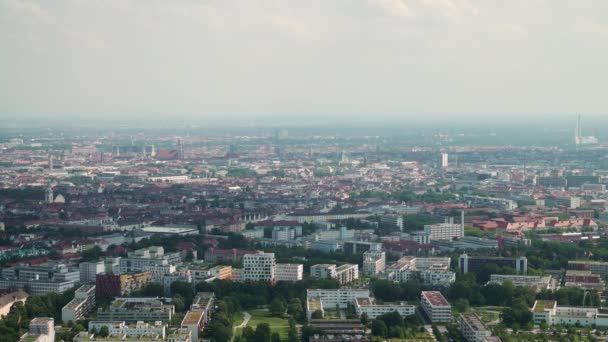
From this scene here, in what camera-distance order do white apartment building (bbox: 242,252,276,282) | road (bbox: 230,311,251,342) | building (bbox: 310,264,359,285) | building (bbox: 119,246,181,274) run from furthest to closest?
building (bbox: 119,246,181,274) → building (bbox: 310,264,359,285) → white apartment building (bbox: 242,252,276,282) → road (bbox: 230,311,251,342)

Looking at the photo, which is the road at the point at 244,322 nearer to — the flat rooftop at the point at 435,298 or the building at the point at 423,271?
the flat rooftop at the point at 435,298

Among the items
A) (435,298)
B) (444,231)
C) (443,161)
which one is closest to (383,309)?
(435,298)

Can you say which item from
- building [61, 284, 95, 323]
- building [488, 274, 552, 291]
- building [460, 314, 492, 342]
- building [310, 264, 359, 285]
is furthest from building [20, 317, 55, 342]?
building [488, 274, 552, 291]

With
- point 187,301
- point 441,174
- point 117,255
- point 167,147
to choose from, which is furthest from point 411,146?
point 187,301

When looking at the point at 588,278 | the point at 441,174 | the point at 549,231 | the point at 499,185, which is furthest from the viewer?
the point at 441,174

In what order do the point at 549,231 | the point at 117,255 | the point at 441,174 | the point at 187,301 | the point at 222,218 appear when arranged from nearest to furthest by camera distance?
the point at 187,301
the point at 117,255
the point at 549,231
the point at 222,218
the point at 441,174

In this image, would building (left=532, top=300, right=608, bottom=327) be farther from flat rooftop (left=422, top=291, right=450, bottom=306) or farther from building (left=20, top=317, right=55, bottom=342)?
building (left=20, top=317, right=55, bottom=342)

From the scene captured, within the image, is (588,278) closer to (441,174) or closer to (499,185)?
(499,185)
